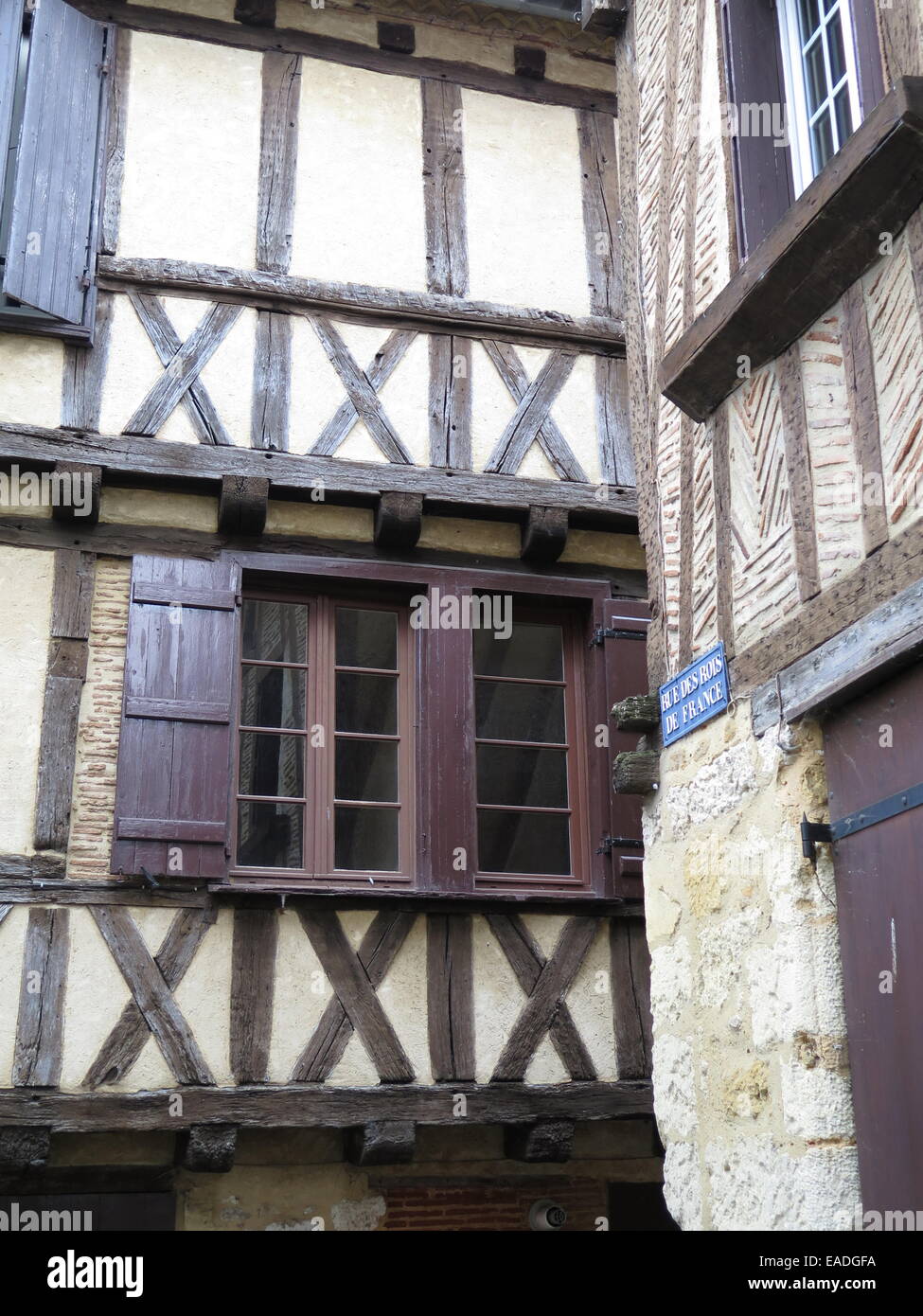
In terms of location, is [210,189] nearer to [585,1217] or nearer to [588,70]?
[588,70]

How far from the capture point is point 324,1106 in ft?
20.7

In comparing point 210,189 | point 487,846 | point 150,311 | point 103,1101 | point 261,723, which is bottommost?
point 103,1101

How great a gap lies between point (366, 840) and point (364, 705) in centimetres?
65

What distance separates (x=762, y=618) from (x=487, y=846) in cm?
362

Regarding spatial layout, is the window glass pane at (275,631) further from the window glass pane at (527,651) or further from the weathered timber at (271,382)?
the window glass pane at (527,651)

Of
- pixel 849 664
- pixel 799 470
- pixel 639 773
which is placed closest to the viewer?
pixel 849 664

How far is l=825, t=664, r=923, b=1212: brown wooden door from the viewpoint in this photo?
339 cm

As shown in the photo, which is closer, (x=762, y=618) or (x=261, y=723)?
(x=762, y=618)

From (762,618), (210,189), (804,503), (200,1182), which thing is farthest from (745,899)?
(210,189)

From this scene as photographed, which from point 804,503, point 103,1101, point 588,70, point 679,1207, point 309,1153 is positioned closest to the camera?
point 804,503

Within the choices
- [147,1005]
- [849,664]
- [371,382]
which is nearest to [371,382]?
[371,382]

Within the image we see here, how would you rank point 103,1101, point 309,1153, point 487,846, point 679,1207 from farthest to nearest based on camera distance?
1. point 487,846
2. point 309,1153
3. point 103,1101
4. point 679,1207

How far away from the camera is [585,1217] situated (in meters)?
7.00

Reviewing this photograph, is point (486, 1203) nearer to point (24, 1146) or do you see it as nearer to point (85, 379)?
point (24, 1146)
